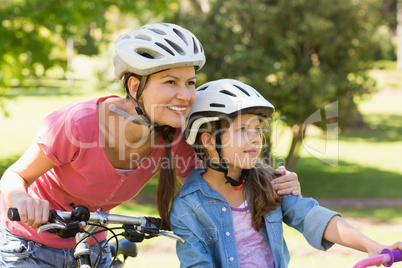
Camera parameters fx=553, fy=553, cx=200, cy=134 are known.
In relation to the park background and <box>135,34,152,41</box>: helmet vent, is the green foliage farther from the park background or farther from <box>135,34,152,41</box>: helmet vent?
<box>135,34,152,41</box>: helmet vent

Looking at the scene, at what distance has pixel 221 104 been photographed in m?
3.31

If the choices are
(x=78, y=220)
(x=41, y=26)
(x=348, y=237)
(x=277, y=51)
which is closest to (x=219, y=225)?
(x=348, y=237)

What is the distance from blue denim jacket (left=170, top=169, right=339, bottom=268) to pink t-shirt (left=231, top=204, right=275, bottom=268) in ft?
0.17

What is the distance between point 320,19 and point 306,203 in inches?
359

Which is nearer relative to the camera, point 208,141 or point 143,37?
point 143,37

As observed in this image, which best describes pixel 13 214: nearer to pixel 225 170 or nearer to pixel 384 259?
pixel 225 170

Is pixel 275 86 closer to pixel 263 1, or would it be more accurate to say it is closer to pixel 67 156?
pixel 263 1

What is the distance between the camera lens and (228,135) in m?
3.29

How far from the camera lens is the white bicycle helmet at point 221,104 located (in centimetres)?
326

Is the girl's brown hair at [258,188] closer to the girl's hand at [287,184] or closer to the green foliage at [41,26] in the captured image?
the girl's hand at [287,184]

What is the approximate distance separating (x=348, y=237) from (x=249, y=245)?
560 millimetres

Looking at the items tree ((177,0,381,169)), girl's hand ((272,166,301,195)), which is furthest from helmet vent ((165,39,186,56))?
tree ((177,0,381,169))

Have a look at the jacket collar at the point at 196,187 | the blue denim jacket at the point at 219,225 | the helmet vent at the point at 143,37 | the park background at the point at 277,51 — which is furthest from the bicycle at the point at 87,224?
the park background at the point at 277,51

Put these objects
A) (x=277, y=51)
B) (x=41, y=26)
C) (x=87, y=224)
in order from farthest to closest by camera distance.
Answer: (x=41, y=26), (x=277, y=51), (x=87, y=224)
